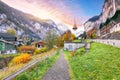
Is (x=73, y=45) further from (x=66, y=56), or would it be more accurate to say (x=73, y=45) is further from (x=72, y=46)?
(x=66, y=56)

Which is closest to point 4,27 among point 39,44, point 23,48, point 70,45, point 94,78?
point 39,44

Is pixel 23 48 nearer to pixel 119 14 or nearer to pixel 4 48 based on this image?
pixel 4 48

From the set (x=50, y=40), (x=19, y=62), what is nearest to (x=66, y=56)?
(x=19, y=62)

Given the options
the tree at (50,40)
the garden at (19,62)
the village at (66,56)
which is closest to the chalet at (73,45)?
the village at (66,56)

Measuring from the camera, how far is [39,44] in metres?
94.1

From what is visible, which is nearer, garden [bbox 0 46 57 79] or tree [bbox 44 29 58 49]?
garden [bbox 0 46 57 79]

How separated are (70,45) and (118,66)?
1670 inches

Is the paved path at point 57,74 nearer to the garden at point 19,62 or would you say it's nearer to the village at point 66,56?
the village at point 66,56

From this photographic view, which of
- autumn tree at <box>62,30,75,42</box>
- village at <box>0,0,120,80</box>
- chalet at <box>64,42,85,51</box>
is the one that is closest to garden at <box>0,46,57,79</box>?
village at <box>0,0,120,80</box>

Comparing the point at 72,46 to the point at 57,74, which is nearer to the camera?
the point at 57,74

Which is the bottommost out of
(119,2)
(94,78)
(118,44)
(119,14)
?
(94,78)

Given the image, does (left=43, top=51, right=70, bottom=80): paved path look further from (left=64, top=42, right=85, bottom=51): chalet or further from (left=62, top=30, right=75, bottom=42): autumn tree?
(left=62, top=30, right=75, bottom=42): autumn tree

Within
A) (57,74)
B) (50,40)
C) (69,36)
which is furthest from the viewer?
(69,36)

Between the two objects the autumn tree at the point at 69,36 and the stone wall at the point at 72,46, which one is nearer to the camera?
the stone wall at the point at 72,46
